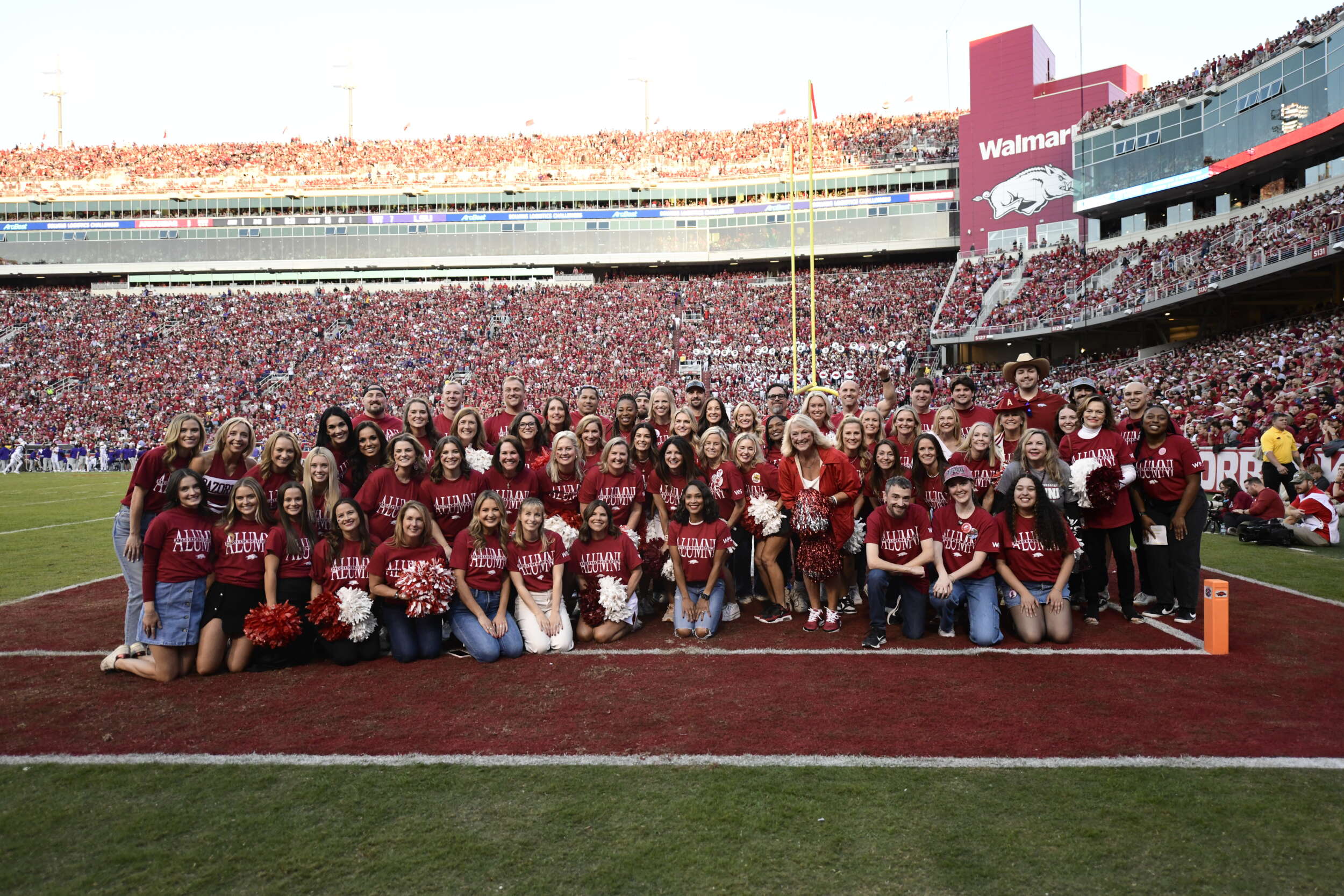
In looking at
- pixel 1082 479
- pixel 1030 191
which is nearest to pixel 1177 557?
pixel 1082 479

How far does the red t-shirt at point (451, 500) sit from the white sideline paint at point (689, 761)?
2.46 metres

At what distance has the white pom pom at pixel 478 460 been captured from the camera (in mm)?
7133

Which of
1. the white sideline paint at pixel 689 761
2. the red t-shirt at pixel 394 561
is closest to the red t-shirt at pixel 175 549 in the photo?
the red t-shirt at pixel 394 561

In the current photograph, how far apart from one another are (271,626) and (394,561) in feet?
2.90

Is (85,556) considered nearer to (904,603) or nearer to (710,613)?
(710,613)

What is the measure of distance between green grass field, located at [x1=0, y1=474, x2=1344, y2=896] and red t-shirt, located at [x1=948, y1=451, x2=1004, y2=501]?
3.19 meters

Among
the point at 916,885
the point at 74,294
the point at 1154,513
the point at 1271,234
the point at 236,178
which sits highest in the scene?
the point at 236,178

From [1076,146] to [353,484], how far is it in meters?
38.2

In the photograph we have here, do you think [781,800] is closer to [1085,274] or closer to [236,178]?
[1085,274]

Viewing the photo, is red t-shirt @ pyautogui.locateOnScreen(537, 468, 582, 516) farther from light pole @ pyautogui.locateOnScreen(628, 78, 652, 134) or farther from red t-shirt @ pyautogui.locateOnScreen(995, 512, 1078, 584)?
light pole @ pyautogui.locateOnScreen(628, 78, 652, 134)

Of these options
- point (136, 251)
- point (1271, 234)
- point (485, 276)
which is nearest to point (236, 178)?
point (136, 251)

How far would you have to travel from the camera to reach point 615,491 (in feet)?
23.1

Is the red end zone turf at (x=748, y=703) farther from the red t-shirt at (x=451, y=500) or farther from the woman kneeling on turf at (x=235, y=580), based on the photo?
the red t-shirt at (x=451, y=500)

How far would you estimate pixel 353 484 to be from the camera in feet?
22.5
